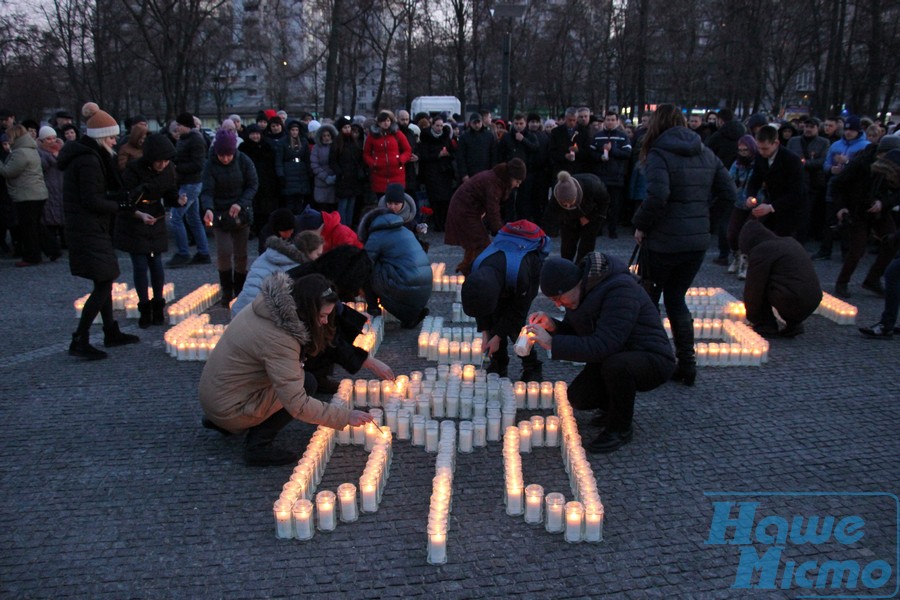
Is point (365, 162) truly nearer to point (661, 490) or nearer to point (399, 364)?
point (399, 364)

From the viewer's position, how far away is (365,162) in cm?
1218

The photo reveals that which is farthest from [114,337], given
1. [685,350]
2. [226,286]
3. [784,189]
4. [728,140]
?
[728,140]

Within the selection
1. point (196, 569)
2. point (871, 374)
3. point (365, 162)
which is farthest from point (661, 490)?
point (365, 162)

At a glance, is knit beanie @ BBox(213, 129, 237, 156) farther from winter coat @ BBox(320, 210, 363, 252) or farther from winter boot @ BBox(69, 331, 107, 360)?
winter boot @ BBox(69, 331, 107, 360)

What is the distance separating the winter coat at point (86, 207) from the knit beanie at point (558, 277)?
4087 millimetres

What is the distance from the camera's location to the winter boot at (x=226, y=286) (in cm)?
857

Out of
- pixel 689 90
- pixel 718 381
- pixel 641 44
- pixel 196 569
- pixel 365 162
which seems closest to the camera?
pixel 196 569

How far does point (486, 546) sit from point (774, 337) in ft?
16.0

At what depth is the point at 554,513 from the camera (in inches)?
161

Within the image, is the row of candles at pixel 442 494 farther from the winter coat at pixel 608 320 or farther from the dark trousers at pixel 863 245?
the dark trousers at pixel 863 245

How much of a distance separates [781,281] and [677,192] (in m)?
2.12

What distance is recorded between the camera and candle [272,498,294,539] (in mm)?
4023

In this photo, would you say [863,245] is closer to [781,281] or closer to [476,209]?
[781,281]

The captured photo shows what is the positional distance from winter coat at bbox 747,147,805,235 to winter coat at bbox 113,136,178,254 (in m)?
6.13
